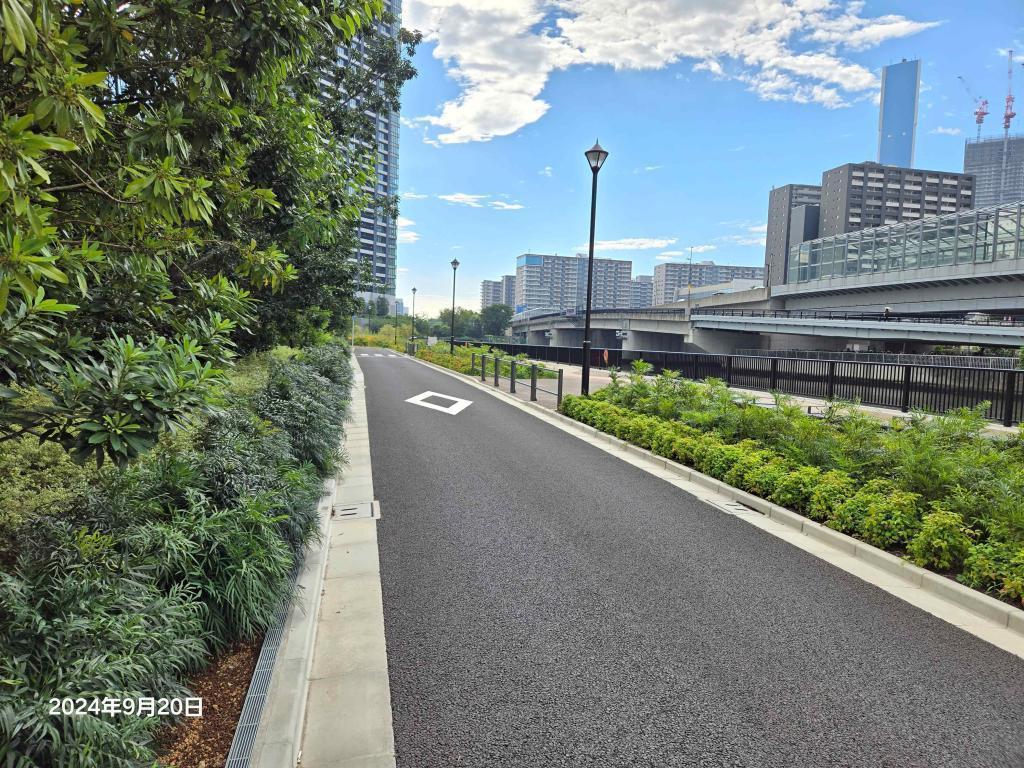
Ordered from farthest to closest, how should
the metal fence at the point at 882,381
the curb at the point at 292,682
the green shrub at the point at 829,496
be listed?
the metal fence at the point at 882,381 → the green shrub at the point at 829,496 → the curb at the point at 292,682

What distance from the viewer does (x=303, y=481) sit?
5.67 meters

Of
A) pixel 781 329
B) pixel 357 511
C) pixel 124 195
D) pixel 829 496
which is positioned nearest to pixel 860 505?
pixel 829 496

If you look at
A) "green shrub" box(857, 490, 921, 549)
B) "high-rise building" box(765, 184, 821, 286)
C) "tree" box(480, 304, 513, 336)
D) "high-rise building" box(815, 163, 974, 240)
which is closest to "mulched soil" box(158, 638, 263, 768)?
"green shrub" box(857, 490, 921, 549)

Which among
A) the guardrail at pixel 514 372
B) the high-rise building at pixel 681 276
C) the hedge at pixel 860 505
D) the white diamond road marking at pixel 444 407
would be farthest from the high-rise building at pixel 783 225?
the hedge at pixel 860 505

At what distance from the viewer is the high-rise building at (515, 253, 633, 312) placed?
18388cm

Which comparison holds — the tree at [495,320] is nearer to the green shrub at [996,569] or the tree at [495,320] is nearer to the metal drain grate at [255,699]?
the green shrub at [996,569]

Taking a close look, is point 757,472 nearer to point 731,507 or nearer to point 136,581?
point 731,507

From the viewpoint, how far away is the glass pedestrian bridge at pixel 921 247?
1751 inches

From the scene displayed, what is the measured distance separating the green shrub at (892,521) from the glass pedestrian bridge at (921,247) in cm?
5024

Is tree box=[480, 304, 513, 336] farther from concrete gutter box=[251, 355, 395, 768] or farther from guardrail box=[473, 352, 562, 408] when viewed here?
concrete gutter box=[251, 355, 395, 768]

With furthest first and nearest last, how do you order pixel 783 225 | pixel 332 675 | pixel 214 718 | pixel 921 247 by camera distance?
pixel 783 225, pixel 921 247, pixel 332 675, pixel 214 718

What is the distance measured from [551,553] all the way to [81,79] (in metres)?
5.03

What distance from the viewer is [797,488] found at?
7180mm

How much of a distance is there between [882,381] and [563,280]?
178965 mm
